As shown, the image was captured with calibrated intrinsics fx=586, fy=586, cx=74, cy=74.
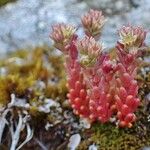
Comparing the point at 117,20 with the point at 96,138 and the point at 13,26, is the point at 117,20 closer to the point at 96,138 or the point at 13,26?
the point at 13,26

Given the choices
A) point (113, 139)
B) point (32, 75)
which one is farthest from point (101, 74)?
point (32, 75)

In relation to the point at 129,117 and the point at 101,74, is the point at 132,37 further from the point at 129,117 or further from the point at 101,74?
the point at 129,117

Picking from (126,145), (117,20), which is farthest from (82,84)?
(117,20)

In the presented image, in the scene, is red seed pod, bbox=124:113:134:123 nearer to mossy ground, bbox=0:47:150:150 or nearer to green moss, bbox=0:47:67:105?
mossy ground, bbox=0:47:150:150

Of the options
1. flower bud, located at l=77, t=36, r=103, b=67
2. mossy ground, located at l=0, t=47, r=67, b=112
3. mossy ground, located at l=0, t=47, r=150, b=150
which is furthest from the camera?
mossy ground, located at l=0, t=47, r=67, b=112

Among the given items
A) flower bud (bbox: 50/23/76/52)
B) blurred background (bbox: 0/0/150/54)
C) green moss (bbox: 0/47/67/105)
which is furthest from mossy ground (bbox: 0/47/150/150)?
flower bud (bbox: 50/23/76/52)
